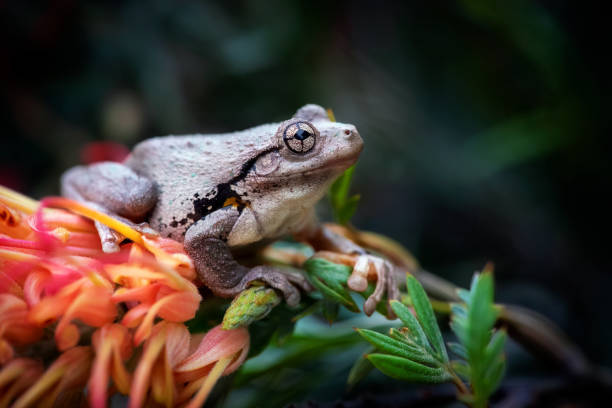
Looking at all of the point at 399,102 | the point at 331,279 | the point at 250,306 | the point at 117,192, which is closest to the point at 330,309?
the point at 331,279

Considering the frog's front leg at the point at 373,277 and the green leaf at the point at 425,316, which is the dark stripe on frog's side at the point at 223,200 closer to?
the frog's front leg at the point at 373,277

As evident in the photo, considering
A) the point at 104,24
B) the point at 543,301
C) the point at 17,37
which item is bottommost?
the point at 543,301

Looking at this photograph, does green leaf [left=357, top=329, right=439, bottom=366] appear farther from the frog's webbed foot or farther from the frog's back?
the frog's back

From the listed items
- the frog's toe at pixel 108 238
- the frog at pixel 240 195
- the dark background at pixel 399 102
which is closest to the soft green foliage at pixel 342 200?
the frog at pixel 240 195

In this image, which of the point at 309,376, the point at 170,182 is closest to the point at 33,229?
the point at 170,182

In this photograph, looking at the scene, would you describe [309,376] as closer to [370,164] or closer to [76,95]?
[370,164]

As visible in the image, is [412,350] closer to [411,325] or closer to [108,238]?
[411,325]

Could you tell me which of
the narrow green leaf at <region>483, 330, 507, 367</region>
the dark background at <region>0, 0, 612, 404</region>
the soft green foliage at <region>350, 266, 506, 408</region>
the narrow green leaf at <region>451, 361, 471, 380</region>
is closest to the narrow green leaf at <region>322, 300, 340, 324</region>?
the soft green foliage at <region>350, 266, 506, 408</region>

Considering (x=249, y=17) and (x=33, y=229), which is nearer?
(x=33, y=229)
